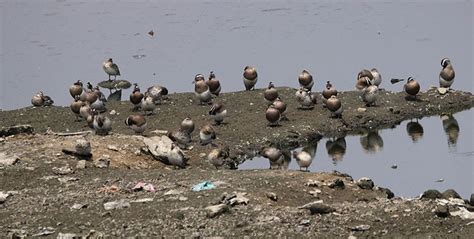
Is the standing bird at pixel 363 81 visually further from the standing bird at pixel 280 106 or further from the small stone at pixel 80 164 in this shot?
the small stone at pixel 80 164

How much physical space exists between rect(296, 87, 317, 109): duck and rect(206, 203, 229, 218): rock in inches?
484

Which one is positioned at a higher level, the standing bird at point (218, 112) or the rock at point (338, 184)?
the standing bird at point (218, 112)

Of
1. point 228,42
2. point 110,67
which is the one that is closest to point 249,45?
point 228,42

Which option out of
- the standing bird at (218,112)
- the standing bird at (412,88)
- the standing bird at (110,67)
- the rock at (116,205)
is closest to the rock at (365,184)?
the rock at (116,205)

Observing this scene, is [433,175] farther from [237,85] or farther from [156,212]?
[237,85]

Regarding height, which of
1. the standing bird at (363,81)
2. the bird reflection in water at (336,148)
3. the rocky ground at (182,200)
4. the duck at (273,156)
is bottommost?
the bird reflection in water at (336,148)

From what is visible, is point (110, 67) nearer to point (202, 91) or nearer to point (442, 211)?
point (202, 91)

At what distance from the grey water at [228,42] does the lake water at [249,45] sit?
0.05 meters

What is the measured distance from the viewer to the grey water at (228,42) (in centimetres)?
3544

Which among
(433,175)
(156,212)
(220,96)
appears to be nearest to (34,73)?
(220,96)

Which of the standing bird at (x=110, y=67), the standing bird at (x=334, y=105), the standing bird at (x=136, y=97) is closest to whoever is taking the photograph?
the standing bird at (x=334, y=105)

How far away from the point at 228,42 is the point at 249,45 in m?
1.50

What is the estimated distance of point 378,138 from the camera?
25.6 metres

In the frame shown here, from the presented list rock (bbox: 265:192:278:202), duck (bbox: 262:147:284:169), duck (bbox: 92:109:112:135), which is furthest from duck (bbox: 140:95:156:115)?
rock (bbox: 265:192:278:202)
